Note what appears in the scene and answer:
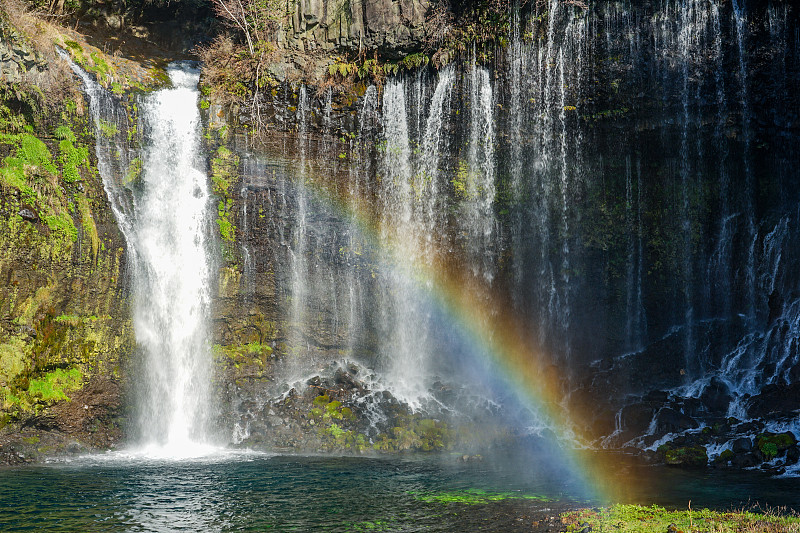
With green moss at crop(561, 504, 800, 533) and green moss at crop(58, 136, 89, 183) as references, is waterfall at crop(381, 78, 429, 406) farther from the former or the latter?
green moss at crop(561, 504, 800, 533)

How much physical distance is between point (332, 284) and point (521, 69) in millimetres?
9055

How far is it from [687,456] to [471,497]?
663 cm

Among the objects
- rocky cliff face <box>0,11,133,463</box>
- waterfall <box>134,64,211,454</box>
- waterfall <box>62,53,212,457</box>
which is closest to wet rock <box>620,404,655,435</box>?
waterfall <box>62,53,212,457</box>

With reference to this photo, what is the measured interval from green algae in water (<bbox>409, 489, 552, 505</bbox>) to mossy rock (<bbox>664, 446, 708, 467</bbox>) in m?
5.45

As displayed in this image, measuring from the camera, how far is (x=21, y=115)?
16.6 metres

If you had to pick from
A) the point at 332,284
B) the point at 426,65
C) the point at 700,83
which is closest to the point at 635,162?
the point at 700,83

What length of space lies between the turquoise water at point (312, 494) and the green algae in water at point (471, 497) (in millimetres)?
18

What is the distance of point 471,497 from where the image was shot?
10250 mm

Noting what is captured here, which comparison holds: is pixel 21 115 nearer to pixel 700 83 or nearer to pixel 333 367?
pixel 333 367

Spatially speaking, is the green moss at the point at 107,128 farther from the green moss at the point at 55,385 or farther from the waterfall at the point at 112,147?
the green moss at the point at 55,385

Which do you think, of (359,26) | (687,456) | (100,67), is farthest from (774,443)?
(100,67)

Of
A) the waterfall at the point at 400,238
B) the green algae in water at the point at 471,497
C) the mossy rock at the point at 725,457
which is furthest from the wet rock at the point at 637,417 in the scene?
the green algae in water at the point at 471,497

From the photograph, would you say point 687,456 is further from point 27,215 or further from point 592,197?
point 27,215

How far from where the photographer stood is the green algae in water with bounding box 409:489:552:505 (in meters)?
9.94
